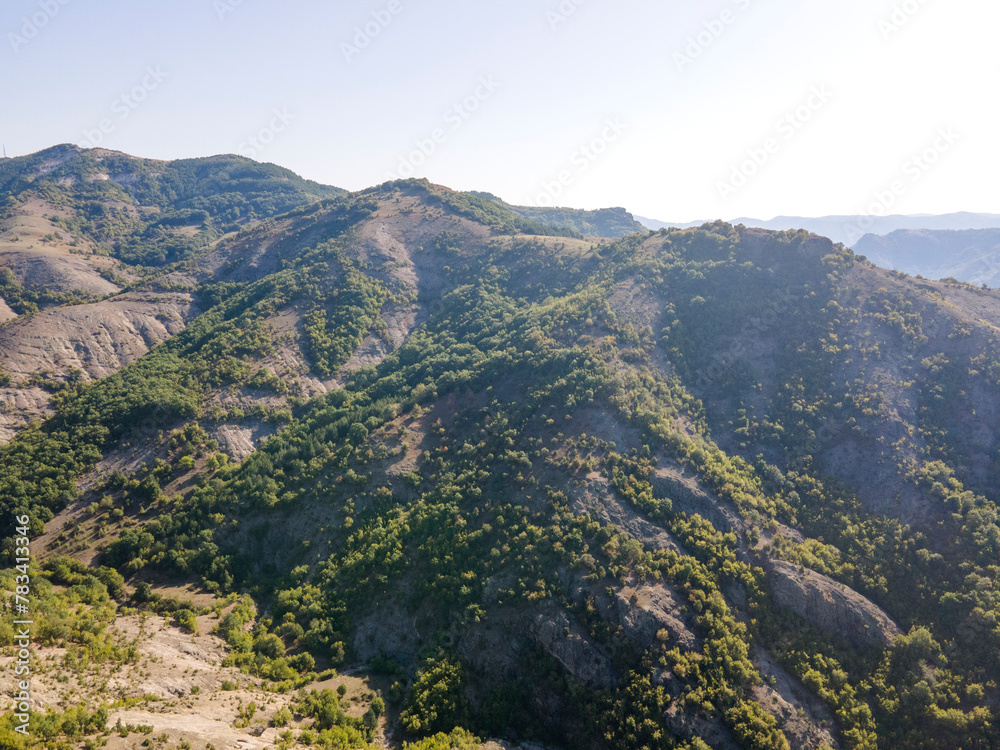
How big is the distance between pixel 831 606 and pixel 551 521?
30794mm

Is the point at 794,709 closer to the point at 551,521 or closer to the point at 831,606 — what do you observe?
the point at 831,606

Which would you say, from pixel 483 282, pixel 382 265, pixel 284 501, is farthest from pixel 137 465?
pixel 483 282

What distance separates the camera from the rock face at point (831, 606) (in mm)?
44812

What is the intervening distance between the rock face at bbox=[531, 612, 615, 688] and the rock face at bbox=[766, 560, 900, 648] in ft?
69.1

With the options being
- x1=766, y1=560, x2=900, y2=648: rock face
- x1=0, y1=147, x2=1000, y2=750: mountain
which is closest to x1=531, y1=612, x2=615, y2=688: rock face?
x1=0, y1=147, x2=1000, y2=750: mountain

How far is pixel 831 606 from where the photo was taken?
1821 inches

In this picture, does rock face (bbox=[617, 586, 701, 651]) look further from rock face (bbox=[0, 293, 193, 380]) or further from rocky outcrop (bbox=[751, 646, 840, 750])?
rock face (bbox=[0, 293, 193, 380])

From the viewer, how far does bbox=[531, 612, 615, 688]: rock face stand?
42469 millimetres

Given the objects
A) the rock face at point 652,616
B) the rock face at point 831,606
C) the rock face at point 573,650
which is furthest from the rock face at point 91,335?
the rock face at point 831,606

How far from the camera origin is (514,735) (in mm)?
42562

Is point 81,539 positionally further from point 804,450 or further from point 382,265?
point 804,450

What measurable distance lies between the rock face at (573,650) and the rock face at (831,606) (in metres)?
21.1

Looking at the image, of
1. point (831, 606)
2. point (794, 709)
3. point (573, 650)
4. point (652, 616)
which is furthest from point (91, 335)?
point (831, 606)

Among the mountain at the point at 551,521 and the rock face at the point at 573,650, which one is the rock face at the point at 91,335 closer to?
the mountain at the point at 551,521
